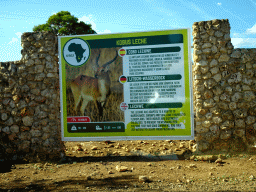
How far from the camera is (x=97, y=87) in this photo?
19.5ft

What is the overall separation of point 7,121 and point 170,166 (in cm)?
414

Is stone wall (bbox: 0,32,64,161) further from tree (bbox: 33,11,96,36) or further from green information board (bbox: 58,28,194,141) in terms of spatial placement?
tree (bbox: 33,11,96,36)

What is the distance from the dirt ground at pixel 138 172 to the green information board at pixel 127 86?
0.57 metres

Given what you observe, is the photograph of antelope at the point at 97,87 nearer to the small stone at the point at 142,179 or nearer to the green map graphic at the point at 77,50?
the green map graphic at the point at 77,50

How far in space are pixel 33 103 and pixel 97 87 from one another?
164cm

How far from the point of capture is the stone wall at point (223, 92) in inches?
219

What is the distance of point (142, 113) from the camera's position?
5.75m

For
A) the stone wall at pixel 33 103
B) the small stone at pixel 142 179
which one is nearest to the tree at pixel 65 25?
the stone wall at pixel 33 103

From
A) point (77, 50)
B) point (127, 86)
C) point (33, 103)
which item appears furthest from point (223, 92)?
point (33, 103)

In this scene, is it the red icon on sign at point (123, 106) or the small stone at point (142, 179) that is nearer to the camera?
the small stone at point (142, 179)

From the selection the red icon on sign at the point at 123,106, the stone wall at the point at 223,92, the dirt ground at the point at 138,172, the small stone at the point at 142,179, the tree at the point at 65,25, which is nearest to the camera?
the dirt ground at the point at 138,172

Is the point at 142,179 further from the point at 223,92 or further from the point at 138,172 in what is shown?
the point at 223,92

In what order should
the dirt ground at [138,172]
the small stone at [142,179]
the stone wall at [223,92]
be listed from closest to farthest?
1. the dirt ground at [138,172]
2. the small stone at [142,179]
3. the stone wall at [223,92]

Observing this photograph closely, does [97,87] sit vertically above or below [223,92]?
above
